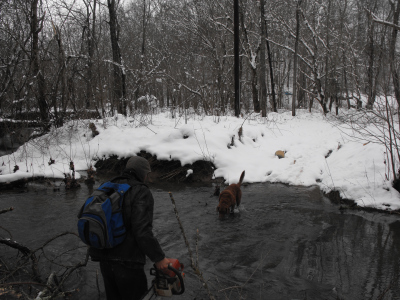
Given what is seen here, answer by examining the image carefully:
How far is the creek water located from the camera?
4.06 m

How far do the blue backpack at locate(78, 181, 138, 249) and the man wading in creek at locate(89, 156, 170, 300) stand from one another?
0.23 feet

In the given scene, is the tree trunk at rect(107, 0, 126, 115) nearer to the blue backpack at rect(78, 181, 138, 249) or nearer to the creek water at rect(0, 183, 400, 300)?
the creek water at rect(0, 183, 400, 300)

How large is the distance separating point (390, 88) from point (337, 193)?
9.37 feet

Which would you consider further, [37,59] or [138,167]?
[37,59]

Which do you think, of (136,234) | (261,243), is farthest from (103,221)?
(261,243)

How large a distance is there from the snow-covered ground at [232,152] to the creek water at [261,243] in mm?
849

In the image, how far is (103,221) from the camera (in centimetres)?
257

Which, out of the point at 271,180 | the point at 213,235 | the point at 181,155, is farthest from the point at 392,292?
the point at 181,155

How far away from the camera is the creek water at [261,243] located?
4059 millimetres

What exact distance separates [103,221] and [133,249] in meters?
0.45

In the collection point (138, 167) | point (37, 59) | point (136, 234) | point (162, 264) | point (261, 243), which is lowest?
point (261, 243)

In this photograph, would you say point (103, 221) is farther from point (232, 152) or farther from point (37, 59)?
point (37, 59)

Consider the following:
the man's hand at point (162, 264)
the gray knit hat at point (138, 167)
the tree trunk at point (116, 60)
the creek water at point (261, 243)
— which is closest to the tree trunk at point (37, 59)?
the tree trunk at point (116, 60)

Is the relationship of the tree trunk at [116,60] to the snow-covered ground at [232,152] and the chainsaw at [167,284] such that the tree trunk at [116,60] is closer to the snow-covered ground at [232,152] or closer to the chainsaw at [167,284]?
the snow-covered ground at [232,152]
